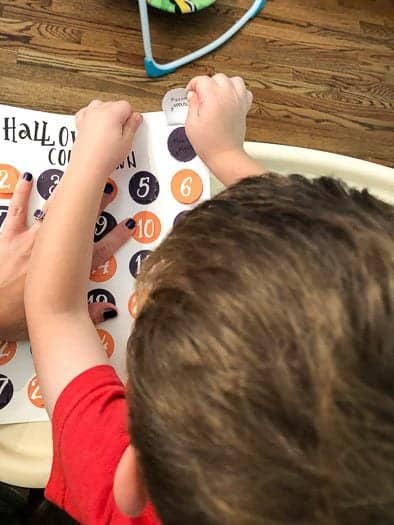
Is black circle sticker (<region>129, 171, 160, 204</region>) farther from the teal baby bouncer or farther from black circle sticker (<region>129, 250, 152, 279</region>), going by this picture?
the teal baby bouncer

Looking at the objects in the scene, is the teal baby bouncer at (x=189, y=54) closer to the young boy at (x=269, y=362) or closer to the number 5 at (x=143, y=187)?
the number 5 at (x=143, y=187)

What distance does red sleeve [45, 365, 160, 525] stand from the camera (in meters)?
0.50

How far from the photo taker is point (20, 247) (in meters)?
0.66

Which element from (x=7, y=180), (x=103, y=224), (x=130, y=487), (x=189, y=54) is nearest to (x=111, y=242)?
(x=103, y=224)

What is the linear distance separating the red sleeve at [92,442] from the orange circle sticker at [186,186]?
22 centimetres

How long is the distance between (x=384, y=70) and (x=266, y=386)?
115cm

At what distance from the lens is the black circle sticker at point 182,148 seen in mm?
699

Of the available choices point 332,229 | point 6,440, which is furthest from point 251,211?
point 6,440

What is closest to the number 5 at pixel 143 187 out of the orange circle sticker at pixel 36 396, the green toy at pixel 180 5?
the orange circle sticker at pixel 36 396

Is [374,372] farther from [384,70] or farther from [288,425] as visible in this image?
[384,70]

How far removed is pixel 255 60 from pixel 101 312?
76 centimetres

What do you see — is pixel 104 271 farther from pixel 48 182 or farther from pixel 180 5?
pixel 180 5

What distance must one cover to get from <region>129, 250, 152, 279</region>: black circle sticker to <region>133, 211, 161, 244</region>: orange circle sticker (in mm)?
12

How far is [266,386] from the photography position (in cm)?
31
